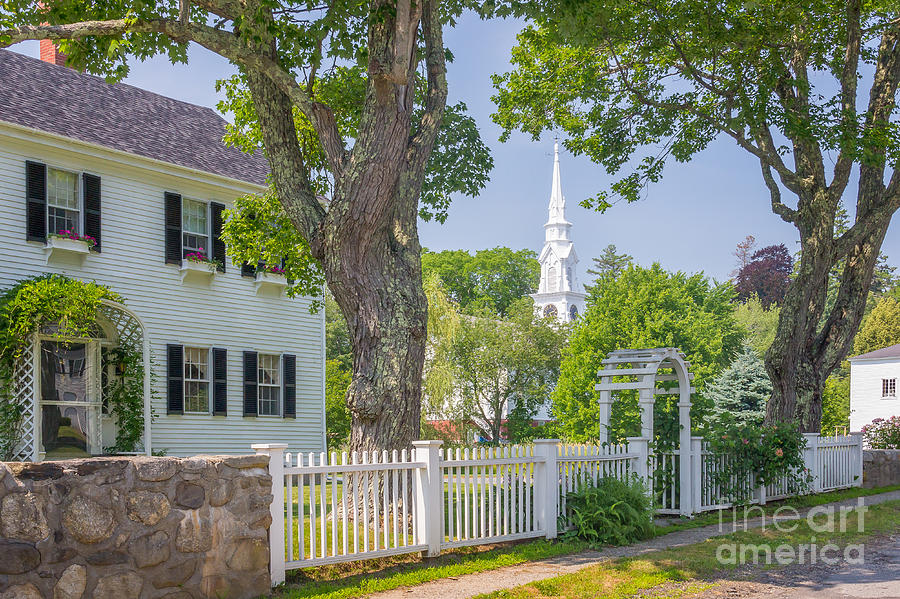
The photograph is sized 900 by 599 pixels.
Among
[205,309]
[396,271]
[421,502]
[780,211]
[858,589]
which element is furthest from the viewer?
[205,309]

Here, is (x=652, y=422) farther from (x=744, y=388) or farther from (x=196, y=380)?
(x=744, y=388)

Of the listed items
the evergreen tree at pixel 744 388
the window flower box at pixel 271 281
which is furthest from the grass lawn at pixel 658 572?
the evergreen tree at pixel 744 388

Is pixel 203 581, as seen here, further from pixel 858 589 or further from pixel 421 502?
pixel 858 589

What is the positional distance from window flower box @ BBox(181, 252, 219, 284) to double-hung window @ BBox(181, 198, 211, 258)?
26 centimetres

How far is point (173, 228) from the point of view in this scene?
58.7 ft

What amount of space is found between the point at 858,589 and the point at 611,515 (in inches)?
124

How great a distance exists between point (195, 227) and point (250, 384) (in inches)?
144

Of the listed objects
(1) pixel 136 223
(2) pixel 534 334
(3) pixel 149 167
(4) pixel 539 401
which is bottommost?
(4) pixel 539 401

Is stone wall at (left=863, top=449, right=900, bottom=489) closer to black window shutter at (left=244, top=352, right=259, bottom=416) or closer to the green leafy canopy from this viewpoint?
the green leafy canopy

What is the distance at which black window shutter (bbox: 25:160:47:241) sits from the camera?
15.4 metres

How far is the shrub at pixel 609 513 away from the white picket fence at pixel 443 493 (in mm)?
153

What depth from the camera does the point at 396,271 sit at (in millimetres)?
9766

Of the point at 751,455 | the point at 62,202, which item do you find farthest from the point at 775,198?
the point at 62,202

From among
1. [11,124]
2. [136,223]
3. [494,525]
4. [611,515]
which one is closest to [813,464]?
[611,515]
